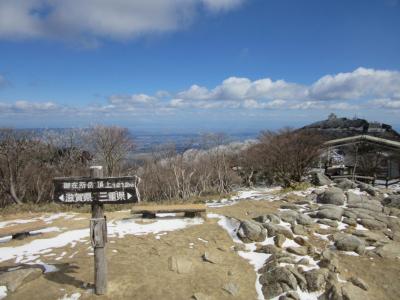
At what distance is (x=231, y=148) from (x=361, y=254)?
826 inches

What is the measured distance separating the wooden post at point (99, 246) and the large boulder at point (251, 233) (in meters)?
3.45

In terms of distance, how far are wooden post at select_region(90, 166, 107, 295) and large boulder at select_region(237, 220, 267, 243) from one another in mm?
3445

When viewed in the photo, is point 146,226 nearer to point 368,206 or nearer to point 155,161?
point 368,206

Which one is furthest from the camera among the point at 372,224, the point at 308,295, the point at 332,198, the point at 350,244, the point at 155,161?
the point at 155,161

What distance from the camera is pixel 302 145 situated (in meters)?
15.9

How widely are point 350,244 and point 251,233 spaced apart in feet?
7.14

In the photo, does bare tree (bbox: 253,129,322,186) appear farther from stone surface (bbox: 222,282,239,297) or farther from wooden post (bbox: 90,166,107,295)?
wooden post (bbox: 90,166,107,295)

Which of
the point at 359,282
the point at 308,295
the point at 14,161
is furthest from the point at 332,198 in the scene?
the point at 14,161

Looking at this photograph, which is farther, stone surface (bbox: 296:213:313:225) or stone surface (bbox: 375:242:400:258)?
stone surface (bbox: 296:213:313:225)

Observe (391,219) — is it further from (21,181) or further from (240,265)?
(21,181)

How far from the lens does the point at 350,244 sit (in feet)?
23.5

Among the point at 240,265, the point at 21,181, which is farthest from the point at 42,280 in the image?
the point at 21,181

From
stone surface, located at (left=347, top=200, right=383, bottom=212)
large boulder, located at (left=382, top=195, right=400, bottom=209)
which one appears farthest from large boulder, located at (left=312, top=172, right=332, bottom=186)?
stone surface, located at (left=347, top=200, right=383, bottom=212)

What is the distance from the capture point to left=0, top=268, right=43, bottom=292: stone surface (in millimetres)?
5496
